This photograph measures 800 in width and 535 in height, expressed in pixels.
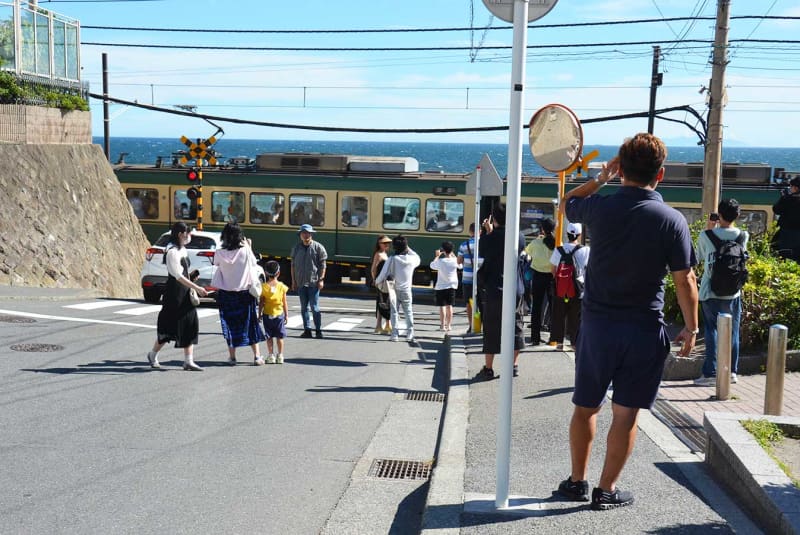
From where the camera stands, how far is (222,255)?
1065 centimetres

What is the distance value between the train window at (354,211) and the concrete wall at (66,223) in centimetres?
577

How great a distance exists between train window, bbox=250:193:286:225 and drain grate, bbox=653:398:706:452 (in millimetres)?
18780

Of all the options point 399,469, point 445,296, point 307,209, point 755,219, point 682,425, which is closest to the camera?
point 399,469

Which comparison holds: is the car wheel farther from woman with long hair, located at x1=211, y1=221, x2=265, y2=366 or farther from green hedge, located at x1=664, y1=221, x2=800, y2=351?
green hedge, located at x1=664, y1=221, x2=800, y2=351

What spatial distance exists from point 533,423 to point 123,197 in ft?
65.5

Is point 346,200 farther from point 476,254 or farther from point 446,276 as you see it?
point 476,254

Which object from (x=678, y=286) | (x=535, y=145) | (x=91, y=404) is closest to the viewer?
(x=678, y=286)

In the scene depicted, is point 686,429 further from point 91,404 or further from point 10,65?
point 10,65

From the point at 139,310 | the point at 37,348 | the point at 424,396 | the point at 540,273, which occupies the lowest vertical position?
the point at 139,310

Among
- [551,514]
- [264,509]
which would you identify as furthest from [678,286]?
[264,509]

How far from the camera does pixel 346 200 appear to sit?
82.3 ft

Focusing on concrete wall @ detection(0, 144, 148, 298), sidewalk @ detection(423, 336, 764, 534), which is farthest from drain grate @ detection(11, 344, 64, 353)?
concrete wall @ detection(0, 144, 148, 298)

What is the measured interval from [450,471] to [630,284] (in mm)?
2026

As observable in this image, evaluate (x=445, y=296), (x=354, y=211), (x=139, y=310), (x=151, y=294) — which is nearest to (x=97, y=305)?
(x=139, y=310)
